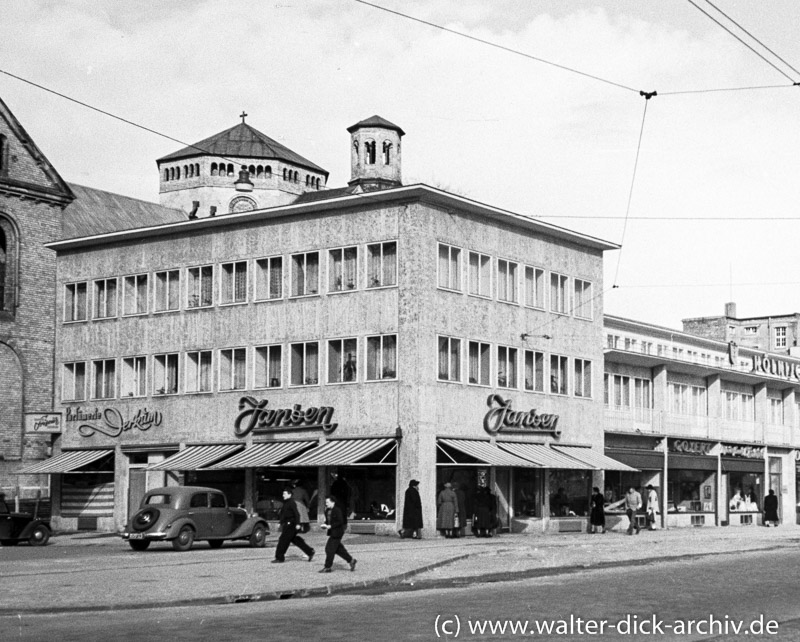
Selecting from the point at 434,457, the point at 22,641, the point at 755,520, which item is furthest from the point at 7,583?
the point at 755,520

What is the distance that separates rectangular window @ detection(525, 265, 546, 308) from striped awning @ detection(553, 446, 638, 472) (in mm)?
5241

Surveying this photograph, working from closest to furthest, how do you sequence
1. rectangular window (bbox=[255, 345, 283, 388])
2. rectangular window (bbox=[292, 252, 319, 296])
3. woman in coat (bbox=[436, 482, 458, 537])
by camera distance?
woman in coat (bbox=[436, 482, 458, 537]) < rectangular window (bbox=[292, 252, 319, 296]) < rectangular window (bbox=[255, 345, 283, 388])

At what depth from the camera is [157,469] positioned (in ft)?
149

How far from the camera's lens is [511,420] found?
45500mm

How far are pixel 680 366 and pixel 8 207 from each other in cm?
2924

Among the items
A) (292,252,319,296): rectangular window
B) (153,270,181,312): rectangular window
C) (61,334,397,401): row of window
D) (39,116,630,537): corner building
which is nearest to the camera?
(39,116,630,537): corner building

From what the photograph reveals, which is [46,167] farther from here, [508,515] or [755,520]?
[755,520]

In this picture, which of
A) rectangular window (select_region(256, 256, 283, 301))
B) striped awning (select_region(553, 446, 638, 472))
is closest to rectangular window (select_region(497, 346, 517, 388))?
striped awning (select_region(553, 446, 638, 472))

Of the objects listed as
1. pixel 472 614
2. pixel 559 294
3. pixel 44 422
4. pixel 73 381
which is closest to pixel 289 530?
pixel 472 614

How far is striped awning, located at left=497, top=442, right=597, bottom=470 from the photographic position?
44.6m

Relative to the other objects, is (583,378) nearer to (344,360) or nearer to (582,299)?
(582,299)

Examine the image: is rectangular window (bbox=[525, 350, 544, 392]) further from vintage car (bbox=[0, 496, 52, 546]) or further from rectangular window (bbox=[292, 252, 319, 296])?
vintage car (bbox=[0, 496, 52, 546])

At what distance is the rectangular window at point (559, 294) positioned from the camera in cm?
4862

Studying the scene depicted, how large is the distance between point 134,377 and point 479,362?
44.4ft
